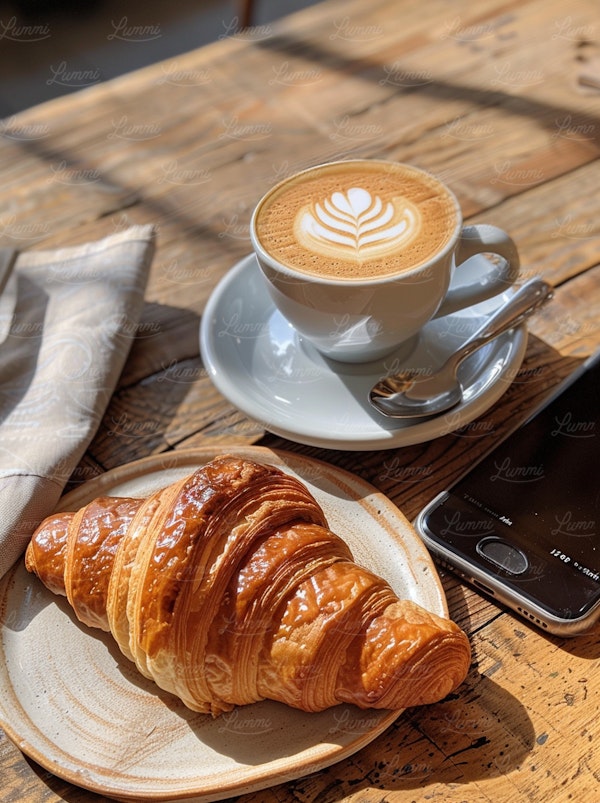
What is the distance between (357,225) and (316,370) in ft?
0.62

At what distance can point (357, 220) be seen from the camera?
1048 millimetres

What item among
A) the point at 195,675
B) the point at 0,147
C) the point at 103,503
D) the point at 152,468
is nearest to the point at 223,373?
the point at 152,468

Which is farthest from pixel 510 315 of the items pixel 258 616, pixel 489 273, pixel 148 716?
pixel 148 716

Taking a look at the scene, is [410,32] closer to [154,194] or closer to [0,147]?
[154,194]

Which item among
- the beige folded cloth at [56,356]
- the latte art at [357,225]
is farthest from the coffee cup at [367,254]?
the beige folded cloth at [56,356]

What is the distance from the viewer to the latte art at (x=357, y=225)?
1019 millimetres

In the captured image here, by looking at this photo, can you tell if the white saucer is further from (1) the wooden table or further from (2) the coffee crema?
(2) the coffee crema

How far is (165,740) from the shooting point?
754 millimetres

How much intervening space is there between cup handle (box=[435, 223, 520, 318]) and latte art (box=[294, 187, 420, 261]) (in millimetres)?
65

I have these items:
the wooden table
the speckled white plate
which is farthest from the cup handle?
the speckled white plate

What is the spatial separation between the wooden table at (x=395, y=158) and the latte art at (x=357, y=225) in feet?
0.79

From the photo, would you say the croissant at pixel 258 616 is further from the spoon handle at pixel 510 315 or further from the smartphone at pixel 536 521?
the spoon handle at pixel 510 315

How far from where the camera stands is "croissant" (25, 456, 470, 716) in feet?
2.38

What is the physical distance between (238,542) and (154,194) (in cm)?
86
